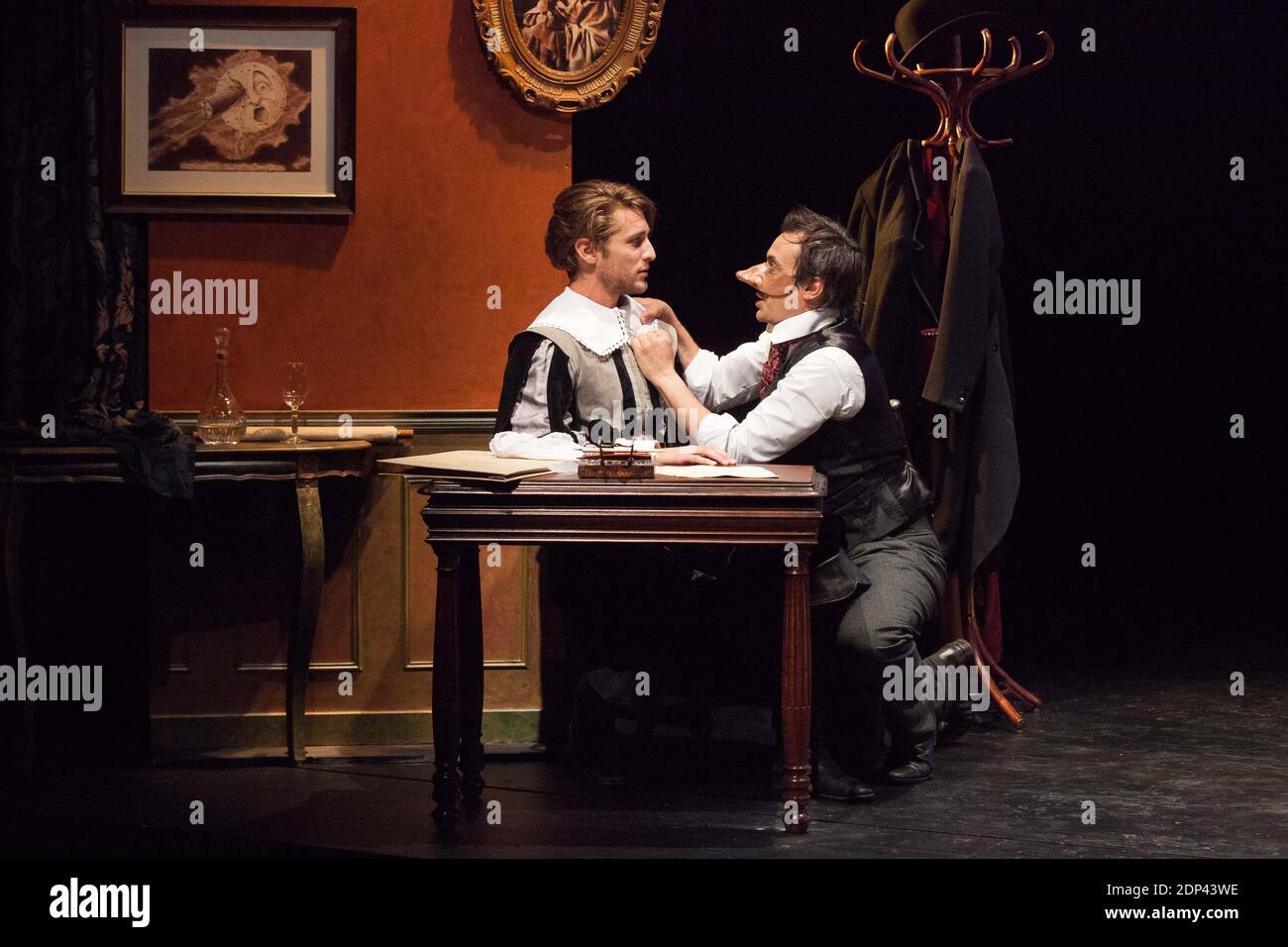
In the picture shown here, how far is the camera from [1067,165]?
6965mm

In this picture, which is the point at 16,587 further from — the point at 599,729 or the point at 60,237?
the point at 599,729

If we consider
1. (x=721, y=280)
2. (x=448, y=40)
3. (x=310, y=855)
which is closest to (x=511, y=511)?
(x=310, y=855)

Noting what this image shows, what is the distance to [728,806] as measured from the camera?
4.02 m

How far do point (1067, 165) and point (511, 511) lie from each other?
14.0ft

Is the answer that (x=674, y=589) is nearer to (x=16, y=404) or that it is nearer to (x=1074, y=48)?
(x=16, y=404)

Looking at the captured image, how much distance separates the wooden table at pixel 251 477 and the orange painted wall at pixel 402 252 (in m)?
0.35

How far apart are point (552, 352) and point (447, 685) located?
1.01 m

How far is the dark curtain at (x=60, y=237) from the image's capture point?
4523 millimetres

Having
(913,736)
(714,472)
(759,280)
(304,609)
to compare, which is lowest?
(913,736)

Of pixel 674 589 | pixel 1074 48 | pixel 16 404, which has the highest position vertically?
pixel 1074 48

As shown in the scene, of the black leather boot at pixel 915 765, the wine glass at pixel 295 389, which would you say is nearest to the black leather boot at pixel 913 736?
the black leather boot at pixel 915 765

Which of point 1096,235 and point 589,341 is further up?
point 1096,235

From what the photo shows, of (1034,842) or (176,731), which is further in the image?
(176,731)

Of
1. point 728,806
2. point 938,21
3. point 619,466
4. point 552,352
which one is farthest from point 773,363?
point 938,21
